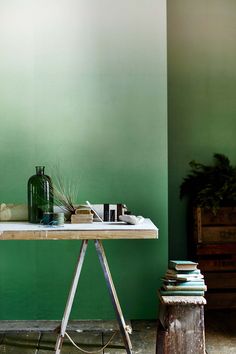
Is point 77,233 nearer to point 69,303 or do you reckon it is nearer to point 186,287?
point 69,303

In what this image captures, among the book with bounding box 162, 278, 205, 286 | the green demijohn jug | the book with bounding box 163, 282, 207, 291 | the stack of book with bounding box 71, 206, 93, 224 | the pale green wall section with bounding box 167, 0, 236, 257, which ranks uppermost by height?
the pale green wall section with bounding box 167, 0, 236, 257

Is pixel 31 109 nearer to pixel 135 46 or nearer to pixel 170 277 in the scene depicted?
pixel 135 46

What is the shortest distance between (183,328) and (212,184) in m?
2.18

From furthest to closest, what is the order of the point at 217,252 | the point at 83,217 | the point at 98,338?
the point at 217,252, the point at 98,338, the point at 83,217

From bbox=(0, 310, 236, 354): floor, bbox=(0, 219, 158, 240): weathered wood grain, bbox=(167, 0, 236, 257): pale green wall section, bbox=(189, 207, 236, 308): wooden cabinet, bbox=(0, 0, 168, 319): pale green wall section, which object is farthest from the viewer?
bbox=(167, 0, 236, 257): pale green wall section

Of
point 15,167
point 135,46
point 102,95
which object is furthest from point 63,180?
point 135,46

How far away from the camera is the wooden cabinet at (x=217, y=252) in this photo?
490cm

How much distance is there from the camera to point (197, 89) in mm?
5391

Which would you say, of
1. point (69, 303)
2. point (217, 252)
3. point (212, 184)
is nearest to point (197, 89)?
point (212, 184)

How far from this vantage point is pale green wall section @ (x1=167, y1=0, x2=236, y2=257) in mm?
5383

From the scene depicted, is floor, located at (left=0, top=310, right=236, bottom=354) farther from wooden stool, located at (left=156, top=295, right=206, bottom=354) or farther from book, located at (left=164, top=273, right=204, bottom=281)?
book, located at (left=164, top=273, right=204, bottom=281)

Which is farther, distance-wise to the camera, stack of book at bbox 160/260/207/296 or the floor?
the floor

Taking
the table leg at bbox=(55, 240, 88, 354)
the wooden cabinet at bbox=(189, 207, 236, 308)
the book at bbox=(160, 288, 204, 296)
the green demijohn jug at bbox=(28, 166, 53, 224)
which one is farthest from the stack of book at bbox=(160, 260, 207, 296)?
the wooden cabinet at bbox=(189, 207, 236, 308)

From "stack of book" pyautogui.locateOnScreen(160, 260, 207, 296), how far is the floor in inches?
31.5
